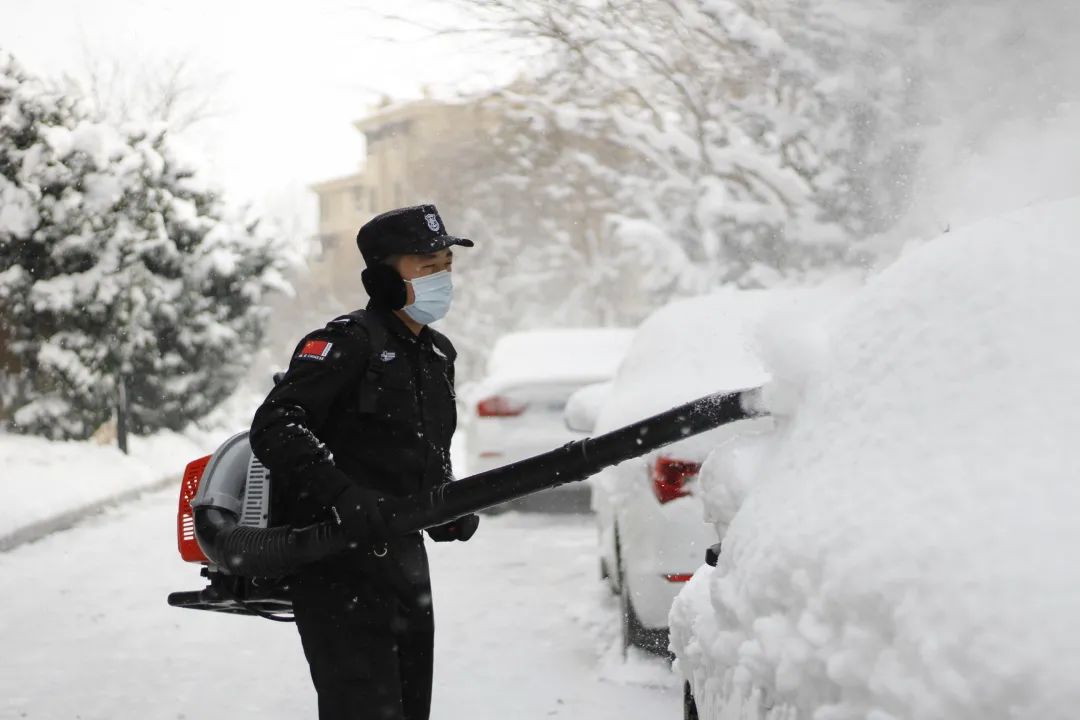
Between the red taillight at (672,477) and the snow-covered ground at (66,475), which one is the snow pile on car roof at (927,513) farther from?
the snow-covered ground at (66,475)

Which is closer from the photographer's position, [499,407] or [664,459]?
[664,459]

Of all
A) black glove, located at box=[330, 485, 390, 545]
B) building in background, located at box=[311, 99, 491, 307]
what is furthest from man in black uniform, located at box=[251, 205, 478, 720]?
building in background, located at box=[311, 99, 491, 307]

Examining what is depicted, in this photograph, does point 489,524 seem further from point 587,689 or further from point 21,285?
point 21,285

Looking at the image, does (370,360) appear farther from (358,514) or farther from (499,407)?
(499,407)

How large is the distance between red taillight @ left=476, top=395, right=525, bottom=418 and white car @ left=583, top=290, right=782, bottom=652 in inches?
140

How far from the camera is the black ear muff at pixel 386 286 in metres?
3.62

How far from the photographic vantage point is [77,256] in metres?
16.8

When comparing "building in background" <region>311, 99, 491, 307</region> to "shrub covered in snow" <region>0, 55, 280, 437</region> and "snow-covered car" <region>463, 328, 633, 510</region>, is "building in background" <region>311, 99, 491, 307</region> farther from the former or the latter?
"snow-covered car" <region>463, 328, 633, 510</region>

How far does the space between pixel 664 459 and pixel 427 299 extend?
7.67 ft

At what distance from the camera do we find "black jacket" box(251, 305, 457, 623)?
325 centimetres

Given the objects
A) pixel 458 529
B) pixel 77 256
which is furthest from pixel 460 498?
pixel 77 256

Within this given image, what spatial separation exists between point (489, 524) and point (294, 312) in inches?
1884

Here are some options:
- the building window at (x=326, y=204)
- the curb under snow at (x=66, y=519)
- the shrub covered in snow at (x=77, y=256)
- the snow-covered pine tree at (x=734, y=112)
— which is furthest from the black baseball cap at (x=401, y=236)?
the building window at (x=326, y=204)

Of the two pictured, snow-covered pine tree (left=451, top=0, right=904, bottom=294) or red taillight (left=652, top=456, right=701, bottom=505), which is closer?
red taillight (left=652, top=456, right=701, bottom=505)
